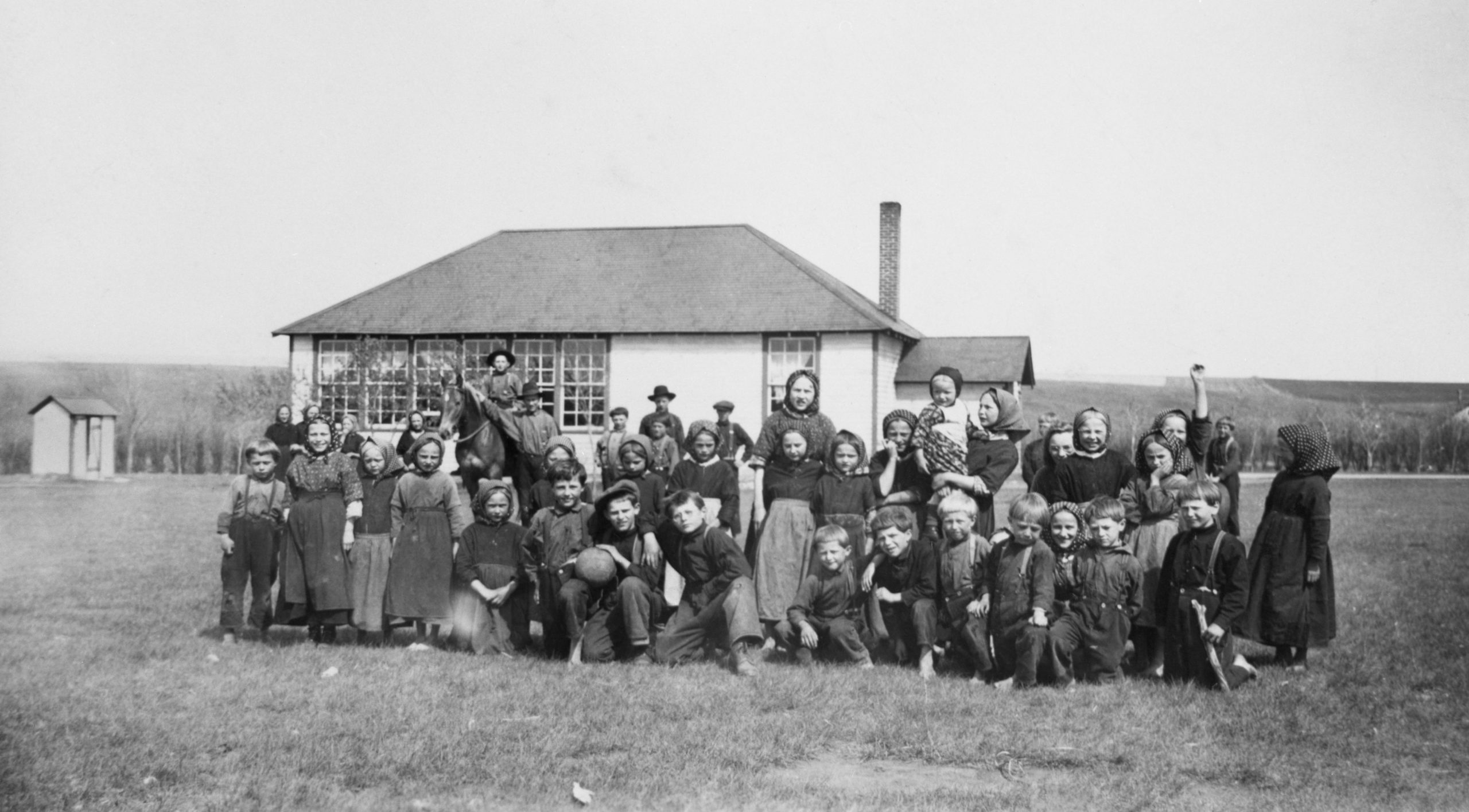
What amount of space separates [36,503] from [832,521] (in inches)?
650

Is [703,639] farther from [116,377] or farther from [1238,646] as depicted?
[116,377]

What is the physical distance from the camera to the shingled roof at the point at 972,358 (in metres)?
26.5

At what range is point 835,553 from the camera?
7.34m

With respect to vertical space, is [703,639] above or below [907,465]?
below

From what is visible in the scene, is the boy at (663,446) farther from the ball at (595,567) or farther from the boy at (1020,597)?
the boy at (1020,597)

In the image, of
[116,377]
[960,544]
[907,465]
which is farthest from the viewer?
[116,377]

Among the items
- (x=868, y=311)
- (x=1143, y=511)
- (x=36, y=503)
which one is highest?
(x=868, y=311)

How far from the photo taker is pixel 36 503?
730 inches

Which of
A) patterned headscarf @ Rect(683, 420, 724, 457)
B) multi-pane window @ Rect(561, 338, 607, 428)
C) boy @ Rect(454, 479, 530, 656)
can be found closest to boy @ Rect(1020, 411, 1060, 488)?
patterned headscarf @ Rect(683, 420, 724, 457)

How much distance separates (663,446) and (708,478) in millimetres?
3291

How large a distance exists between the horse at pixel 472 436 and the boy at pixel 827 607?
340 centimetres

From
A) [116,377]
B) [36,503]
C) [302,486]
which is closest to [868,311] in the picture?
[36,503]

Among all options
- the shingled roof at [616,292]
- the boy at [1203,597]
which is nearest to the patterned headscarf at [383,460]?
the boy at [1203,597]

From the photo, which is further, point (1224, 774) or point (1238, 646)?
point (1238, 646)
